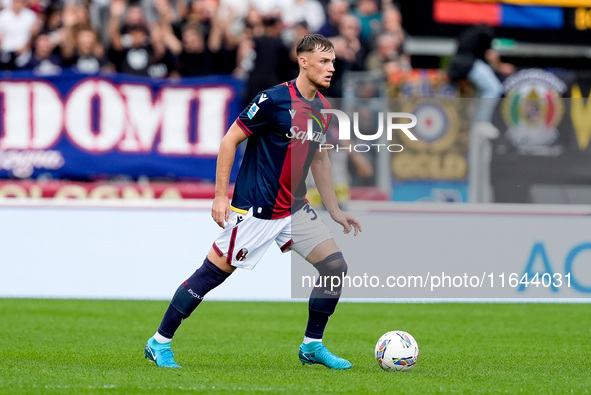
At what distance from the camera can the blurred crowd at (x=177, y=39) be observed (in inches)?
530

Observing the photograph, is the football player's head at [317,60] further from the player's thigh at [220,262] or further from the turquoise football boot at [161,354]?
the turquoise football boot at [161,354]

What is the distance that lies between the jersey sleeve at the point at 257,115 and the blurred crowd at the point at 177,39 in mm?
6162

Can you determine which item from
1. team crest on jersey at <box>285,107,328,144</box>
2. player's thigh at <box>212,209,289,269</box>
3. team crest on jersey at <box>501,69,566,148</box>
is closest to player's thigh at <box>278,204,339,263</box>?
player's thigh at <box>212,209,289,269</box>

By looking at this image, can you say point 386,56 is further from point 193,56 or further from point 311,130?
point 311,130

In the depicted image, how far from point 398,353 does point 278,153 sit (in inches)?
60.8

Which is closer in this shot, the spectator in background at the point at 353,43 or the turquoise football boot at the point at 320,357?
the turquoise football boot at the point at 320,357

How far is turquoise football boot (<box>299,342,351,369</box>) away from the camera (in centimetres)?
703

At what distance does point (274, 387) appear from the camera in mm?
5973

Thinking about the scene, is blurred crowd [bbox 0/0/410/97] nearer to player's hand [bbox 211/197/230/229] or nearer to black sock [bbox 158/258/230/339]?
black sock [bbox 158/258/230/339]

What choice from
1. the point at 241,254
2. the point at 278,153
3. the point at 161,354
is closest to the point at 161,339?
the point at 161,354

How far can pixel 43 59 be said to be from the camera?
45.2 ft

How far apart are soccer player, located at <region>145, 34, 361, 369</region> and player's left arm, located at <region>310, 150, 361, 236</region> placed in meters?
0.13

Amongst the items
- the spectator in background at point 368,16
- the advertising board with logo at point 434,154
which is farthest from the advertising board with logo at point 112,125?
the spectator in background at point 368,16

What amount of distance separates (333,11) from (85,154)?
438 centimetres
